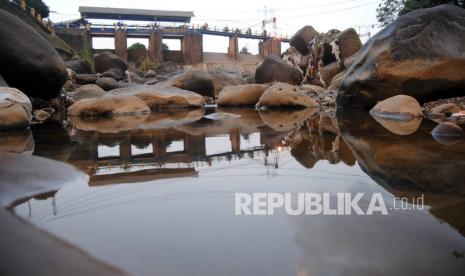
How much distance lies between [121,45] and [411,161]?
37260 millimetres

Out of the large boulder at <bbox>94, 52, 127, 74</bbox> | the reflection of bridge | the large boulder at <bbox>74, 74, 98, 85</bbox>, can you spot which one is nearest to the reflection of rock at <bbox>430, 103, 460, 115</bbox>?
the reflection of bridge

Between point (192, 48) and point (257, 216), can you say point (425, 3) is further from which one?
point (192, 48)

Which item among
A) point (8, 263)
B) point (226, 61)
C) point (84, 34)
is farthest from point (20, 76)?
point (226, 61)

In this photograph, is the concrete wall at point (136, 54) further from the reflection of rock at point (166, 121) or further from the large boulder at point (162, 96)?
the reflection of rock at point (166, 121)

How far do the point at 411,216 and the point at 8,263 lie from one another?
1342 millimetres

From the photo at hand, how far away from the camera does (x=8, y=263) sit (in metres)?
0.94

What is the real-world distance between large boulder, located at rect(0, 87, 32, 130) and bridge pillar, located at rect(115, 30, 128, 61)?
33232 millimetres

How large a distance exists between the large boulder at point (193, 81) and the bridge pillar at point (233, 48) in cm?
3002

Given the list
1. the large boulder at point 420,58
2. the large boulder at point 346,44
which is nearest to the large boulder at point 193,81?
the large boulder at point 346,44

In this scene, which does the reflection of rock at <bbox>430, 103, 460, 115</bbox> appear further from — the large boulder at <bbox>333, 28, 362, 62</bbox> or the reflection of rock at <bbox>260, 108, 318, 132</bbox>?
the large boulder at <bbox>333, 28, 362, 62</bbox>

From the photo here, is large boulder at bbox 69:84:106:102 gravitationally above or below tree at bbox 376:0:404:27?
below

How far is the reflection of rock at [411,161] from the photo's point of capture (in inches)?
78.8

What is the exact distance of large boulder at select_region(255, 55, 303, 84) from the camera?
1459 cm

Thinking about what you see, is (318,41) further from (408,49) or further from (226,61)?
(226,61)
